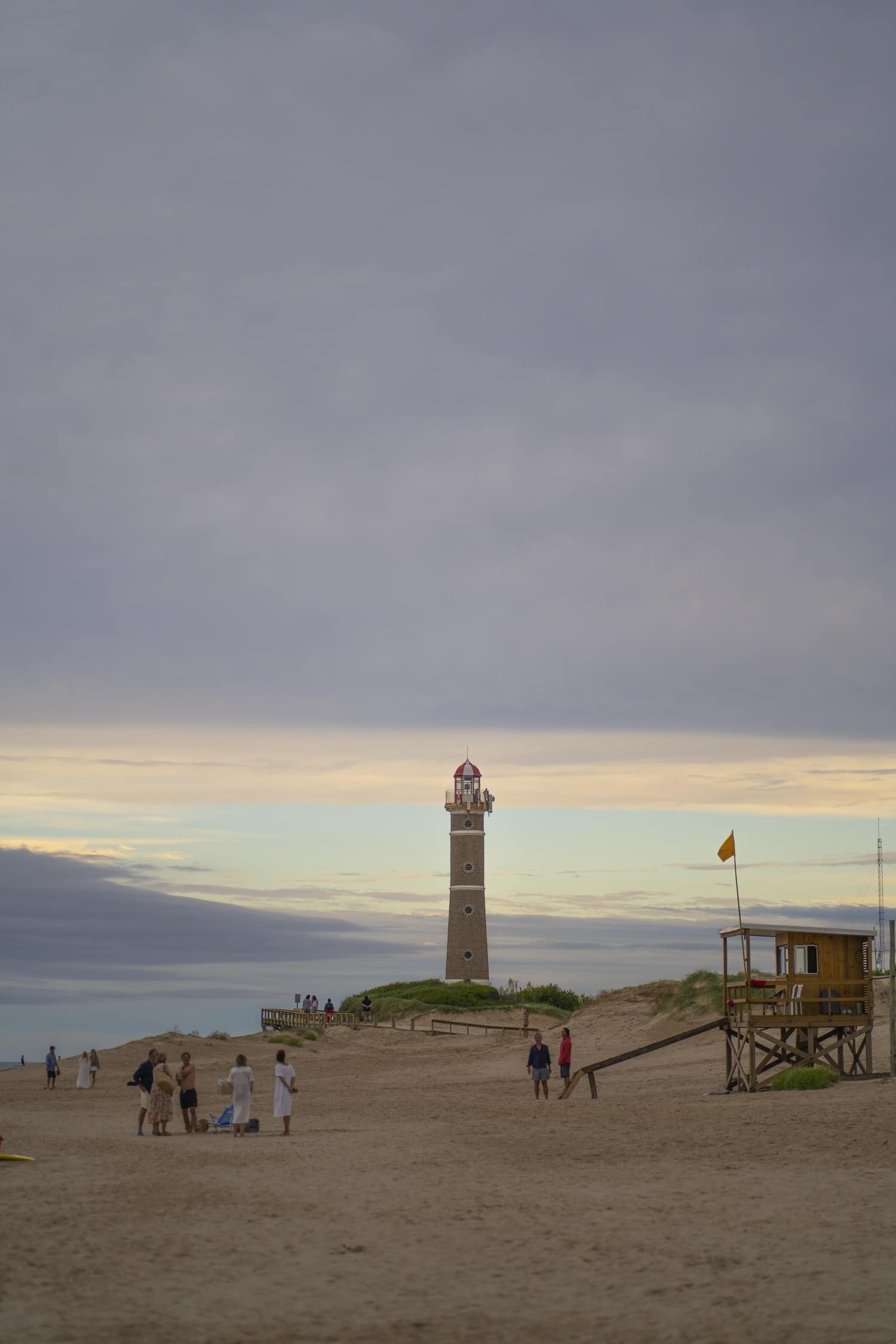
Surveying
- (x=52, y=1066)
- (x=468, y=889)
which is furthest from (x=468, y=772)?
(x=52, y=1066)

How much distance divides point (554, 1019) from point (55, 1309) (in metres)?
46.5

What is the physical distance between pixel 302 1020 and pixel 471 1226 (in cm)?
4864

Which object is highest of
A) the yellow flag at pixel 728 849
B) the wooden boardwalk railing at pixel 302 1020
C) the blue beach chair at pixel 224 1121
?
the yellow flag at pixel 728 849

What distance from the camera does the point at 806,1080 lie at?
26203 mm

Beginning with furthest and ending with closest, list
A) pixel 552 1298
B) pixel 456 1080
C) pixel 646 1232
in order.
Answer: pixel 456 1080 → pixel 646 1232 → pixel 552 1298

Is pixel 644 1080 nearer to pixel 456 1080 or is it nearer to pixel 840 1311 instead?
pixel 456 1080

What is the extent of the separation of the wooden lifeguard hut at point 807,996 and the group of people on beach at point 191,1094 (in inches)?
428

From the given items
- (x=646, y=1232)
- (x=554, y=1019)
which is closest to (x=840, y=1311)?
(x=646, y=1232)

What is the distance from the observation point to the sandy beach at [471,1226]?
9672 mm

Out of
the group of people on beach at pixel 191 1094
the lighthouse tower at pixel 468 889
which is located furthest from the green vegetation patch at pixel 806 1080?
the lighthouse tower at pixel 468 889

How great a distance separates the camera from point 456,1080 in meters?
36.4

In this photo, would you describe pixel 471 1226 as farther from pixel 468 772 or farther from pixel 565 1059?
pixel 468 772

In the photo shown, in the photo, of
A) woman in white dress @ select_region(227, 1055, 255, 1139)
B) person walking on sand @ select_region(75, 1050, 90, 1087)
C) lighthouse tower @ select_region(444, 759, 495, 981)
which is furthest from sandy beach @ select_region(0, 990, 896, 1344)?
lighthouse tower @ select_region(444, 759, 495, 981)

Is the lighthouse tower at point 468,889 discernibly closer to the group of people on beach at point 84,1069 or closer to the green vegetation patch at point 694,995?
the green vegetation patch at point 694,995
